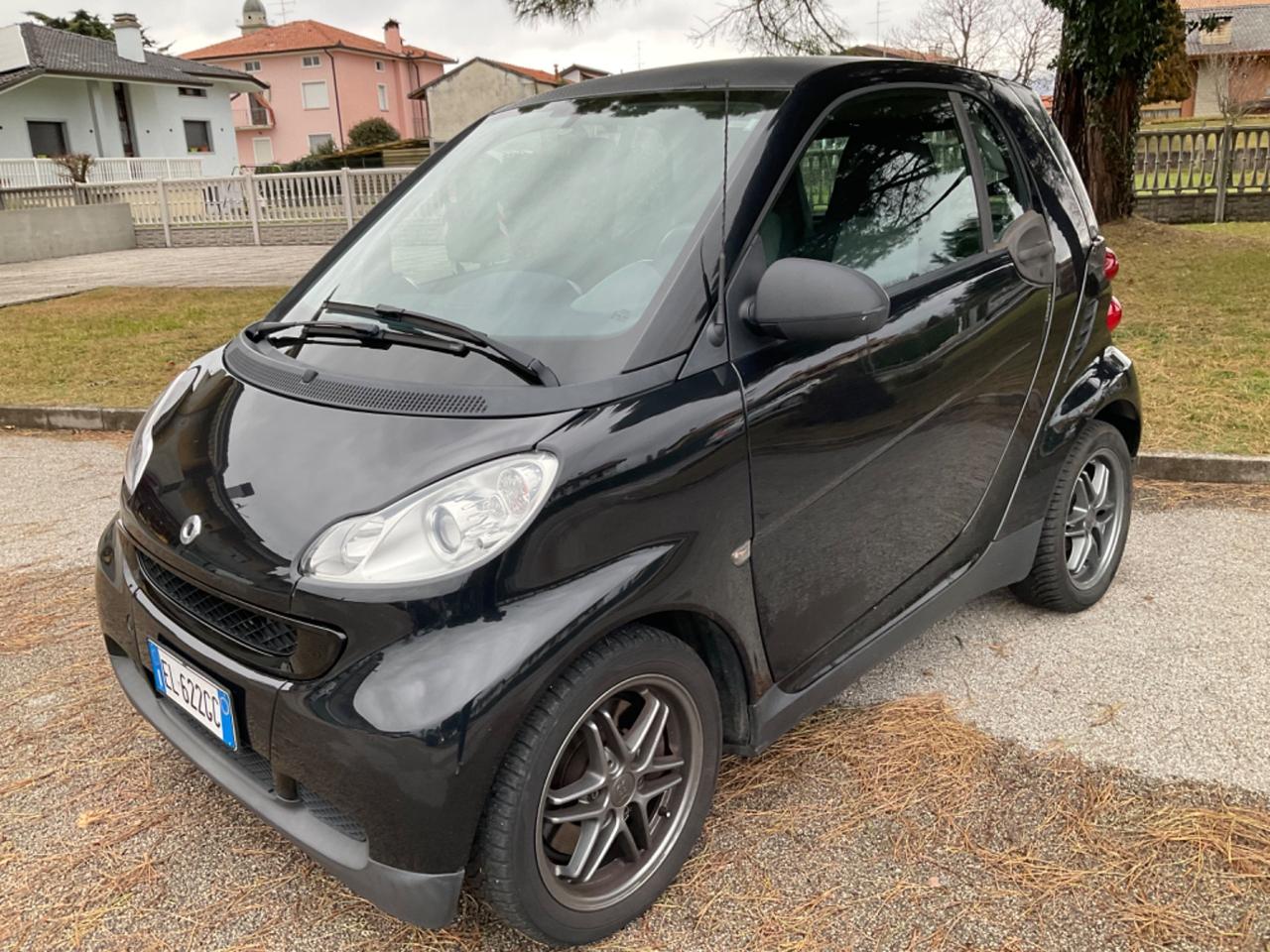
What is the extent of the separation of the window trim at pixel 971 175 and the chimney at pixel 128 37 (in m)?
43.0

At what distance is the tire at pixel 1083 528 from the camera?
329 cm

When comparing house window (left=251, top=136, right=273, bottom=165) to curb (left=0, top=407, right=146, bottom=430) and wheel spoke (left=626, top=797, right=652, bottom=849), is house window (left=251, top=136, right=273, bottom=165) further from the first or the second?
wheel spoke (left=626, top=797, right=652, bottom=849)

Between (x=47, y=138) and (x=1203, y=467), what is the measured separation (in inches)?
1586

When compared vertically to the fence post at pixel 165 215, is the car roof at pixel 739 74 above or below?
above

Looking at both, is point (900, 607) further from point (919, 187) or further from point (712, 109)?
point (712, 109)

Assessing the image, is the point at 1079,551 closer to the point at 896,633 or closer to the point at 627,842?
the point at 896,633

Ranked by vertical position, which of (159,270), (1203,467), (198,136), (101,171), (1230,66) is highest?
(1230,66)

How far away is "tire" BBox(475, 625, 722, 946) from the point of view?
6.13 feet

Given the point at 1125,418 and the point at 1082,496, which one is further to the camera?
the point at 1125,418

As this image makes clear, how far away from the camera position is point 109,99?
37375mm

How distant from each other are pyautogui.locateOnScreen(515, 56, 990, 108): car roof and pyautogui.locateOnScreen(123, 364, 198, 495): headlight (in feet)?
4.25

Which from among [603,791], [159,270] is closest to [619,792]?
[603,791]

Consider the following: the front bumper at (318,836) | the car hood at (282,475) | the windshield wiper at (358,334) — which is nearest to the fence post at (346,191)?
the windshield wiper at (358,334)

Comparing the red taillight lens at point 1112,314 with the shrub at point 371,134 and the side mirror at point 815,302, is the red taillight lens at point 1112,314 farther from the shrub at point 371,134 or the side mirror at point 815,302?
the shrub at point 371,134
